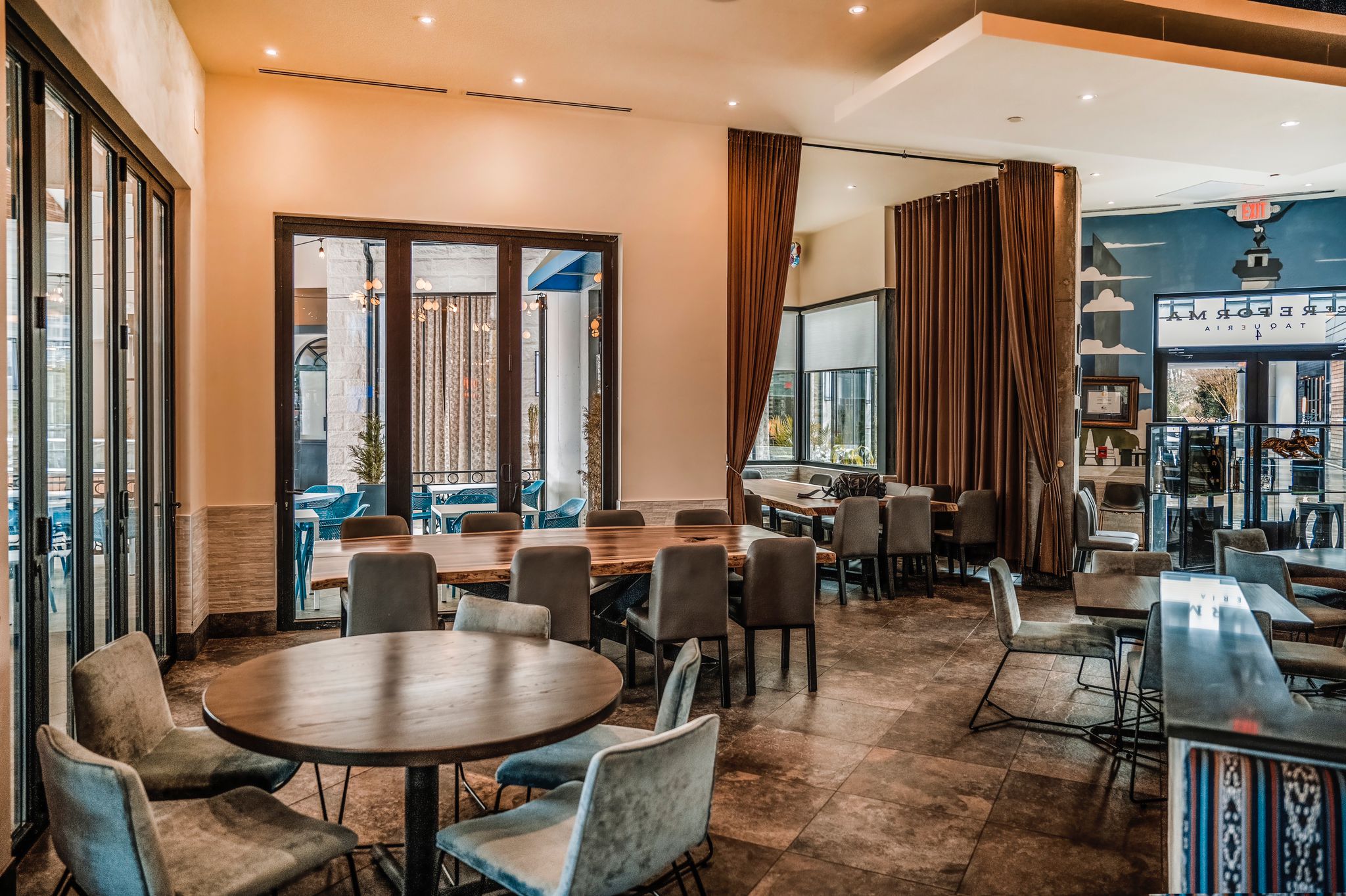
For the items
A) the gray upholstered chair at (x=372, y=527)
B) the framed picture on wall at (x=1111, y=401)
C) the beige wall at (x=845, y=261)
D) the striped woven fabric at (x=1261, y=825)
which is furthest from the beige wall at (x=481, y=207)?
the striped woven fabric at (x=1261, y=825)

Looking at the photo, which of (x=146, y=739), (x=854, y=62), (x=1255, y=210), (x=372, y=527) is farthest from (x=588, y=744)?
(x=1255, y=210)

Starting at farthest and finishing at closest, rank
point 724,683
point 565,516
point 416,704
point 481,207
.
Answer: point 565,516 → point 481,207 → point 724,683 → point 416,704

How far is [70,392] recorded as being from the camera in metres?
3.55

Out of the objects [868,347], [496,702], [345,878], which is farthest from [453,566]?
[868,347]

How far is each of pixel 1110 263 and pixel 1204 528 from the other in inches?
115

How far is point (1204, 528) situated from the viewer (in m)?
8.55

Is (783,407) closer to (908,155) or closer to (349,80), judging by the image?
(908,155)

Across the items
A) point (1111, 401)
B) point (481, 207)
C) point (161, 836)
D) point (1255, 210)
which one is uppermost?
point (1255, 210)

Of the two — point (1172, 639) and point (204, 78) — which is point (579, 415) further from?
point (1172, 639)

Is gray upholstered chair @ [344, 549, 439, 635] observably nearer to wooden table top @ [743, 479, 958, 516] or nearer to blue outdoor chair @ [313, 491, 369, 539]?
blue outdoor chair @ [313, 491, 369, 539]

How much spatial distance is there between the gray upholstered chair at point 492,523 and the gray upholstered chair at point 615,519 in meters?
0.47

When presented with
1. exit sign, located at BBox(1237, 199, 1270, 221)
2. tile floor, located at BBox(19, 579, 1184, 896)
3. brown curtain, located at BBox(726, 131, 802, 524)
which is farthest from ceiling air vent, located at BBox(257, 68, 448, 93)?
exit sign, located at BBox(1237, 199, 1270, 221)

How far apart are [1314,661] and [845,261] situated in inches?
290

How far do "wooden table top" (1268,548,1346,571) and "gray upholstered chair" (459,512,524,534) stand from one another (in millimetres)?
4418
